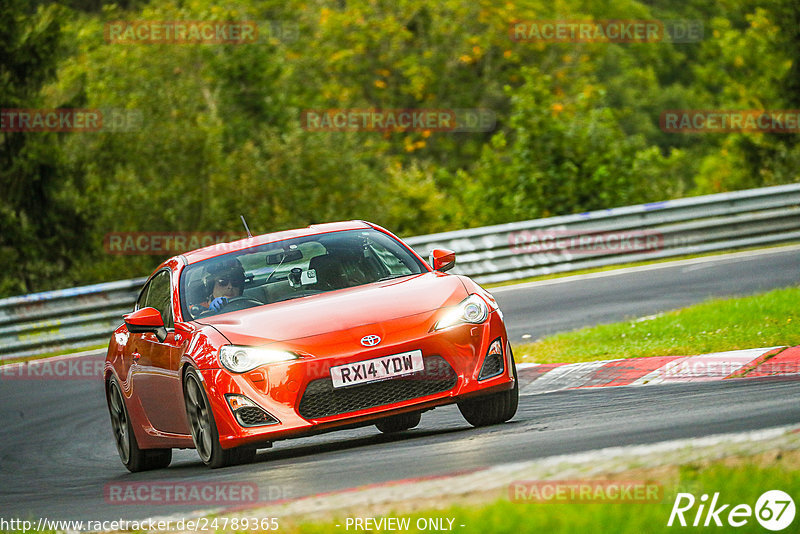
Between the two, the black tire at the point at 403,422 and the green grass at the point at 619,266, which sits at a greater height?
the black tire at the point at 403,422

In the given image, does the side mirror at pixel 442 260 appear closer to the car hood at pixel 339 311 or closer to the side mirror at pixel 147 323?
the car hood at pixel 339 311

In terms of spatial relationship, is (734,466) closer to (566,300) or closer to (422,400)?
(422,400)

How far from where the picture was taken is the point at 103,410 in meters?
12.5

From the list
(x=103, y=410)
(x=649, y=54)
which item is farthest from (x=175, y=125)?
(x=649, y=54)

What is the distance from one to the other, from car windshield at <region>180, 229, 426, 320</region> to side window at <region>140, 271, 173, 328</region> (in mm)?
183

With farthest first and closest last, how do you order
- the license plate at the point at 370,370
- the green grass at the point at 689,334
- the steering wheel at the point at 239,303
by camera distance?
the green grass at the point at 689,334 → the steering wheel at the point at 239,303 → the license plate at the point at 370,370

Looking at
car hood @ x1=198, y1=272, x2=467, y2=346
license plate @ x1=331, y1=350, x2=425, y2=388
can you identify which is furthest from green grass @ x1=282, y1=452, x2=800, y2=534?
car hood @ x1=198, y1=272, x2=467, y2=346

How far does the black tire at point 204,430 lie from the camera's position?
752 cm

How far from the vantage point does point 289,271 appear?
337 inches

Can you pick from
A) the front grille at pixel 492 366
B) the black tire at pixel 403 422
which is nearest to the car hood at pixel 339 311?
the front grille at pixel 492 366

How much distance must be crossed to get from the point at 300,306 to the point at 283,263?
0.78 m

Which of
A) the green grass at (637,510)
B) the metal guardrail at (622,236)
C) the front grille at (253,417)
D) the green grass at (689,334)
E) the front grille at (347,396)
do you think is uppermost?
the green grass at (637,510)

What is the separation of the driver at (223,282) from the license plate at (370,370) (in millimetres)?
1337

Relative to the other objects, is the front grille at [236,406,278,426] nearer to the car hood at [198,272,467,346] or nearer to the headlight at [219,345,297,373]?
the headlight at [219,345,297,373]
